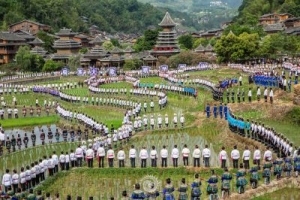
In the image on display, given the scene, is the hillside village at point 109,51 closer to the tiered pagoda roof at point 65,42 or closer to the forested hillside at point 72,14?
the tiered pagoda roof at point 65,42

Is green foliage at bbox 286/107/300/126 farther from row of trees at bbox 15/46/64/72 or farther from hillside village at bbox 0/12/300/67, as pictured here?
row of trees at bbox 15/46/64/72

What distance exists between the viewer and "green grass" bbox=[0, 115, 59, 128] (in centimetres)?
4438

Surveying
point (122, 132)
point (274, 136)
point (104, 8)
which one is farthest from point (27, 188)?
point (104, 8)

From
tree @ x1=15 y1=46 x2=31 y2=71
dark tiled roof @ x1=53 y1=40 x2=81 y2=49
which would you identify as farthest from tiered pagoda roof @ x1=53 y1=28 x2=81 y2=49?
tree @ x1=15 y1=46 x2=31 y2=71

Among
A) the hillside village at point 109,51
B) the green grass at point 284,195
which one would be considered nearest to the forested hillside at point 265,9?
the hillside village at point 109,51

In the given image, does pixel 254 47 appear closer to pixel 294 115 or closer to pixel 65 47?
pixel 294 115

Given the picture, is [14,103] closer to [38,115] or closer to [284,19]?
[38,115]

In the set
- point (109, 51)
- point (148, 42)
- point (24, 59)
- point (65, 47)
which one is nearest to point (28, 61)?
point (24, 59)

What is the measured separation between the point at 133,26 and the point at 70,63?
108 meters

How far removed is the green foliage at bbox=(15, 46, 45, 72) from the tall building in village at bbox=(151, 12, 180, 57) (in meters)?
18.9

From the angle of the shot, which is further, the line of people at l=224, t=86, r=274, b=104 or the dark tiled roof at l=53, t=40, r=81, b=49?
the dark tiled roof at l=53, t=40, r=81, b=49

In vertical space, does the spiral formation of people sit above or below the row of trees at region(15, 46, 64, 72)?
below

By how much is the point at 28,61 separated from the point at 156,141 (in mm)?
55456

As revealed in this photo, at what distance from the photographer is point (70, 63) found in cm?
8888
